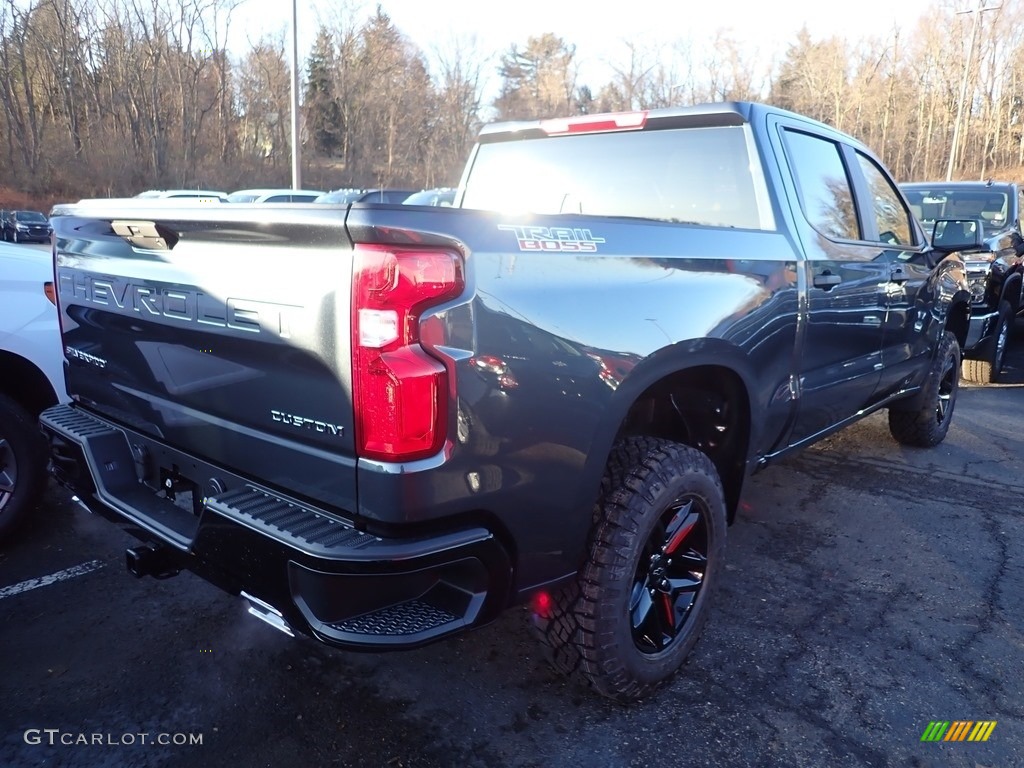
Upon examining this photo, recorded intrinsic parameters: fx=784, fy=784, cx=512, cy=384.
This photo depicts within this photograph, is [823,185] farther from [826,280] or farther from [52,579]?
[52,579]

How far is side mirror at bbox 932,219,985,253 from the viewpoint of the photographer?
4.57 meters

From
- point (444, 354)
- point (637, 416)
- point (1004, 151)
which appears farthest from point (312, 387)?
point (1004, 151)

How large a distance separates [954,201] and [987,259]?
196 centimetres

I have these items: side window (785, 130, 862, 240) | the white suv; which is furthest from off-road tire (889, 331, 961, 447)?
the white suv

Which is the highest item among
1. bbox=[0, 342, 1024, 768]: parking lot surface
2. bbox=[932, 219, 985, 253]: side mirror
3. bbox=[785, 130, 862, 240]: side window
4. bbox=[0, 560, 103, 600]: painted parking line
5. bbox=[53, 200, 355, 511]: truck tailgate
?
bbox=[785, 130, 862, 240]: side window

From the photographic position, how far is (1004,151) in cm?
4925

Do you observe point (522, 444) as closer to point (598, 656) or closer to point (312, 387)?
point (312, 387)

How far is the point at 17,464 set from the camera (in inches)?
143

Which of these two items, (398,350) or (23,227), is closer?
(398,350)

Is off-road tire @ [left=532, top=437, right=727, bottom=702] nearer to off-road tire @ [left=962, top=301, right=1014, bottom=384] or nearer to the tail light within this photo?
the tail light

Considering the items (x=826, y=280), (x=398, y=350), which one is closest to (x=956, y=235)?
(x=826, y=280)

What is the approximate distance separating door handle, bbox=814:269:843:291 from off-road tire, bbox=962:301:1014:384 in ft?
16.7

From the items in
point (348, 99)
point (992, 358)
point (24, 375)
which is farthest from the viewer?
point (348, 99)

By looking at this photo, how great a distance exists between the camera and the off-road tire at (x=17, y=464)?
360 cm
